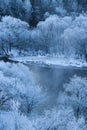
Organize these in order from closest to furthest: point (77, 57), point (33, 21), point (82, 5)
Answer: point (77, 57) → point (33, 21) → point (82, 5)

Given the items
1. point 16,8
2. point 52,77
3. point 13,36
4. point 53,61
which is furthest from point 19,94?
point 16,8

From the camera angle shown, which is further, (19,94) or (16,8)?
(16,8)

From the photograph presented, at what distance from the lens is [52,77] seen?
1431 inches

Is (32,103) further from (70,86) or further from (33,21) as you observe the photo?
(33,21)

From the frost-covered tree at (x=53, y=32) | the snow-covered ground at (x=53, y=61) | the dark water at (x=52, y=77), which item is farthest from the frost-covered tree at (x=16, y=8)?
the dark water at (x=52, y=77)

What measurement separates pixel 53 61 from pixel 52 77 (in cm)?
832

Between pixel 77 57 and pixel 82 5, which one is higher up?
pixel 82 5

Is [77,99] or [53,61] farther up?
Result: [77,99]

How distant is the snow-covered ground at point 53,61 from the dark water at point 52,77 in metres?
1.30

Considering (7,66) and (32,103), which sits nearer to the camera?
(32,103)

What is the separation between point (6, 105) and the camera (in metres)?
22.2

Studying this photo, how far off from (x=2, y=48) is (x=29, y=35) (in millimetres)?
6386

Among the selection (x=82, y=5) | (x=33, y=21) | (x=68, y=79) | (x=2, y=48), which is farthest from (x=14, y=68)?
(x=82, y=5)

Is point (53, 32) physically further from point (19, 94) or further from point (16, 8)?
point (19, 94)
